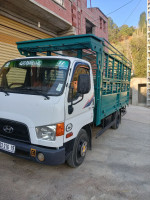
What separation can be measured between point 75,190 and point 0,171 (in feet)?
4.70

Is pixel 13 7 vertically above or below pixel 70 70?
above

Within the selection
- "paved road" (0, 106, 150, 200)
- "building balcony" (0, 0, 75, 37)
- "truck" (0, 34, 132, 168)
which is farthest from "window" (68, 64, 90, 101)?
"building balcony" (0, 0, 75, 37)

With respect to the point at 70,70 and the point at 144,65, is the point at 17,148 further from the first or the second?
the point at 144,65

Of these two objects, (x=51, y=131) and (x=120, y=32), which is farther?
(x=120, y=32)

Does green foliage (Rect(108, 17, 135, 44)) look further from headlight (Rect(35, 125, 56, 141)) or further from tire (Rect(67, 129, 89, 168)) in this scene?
headlight (Rect(35, 125, 56, 141))

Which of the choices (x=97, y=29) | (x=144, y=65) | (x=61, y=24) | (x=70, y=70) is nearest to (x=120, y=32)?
(x=144, y=65)

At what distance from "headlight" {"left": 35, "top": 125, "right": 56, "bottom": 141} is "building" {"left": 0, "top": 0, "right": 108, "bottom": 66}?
4982 mm

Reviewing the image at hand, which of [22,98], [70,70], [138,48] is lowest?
[22,98]

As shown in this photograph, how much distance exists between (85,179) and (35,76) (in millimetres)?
2049

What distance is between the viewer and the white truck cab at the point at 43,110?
2.33 metres

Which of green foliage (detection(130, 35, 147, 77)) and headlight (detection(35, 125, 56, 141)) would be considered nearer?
headlight (detection(35, 125, 56, 141))

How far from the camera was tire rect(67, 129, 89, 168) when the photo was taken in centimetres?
288

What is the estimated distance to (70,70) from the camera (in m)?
2.71

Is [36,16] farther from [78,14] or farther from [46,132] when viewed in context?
[46,132]
